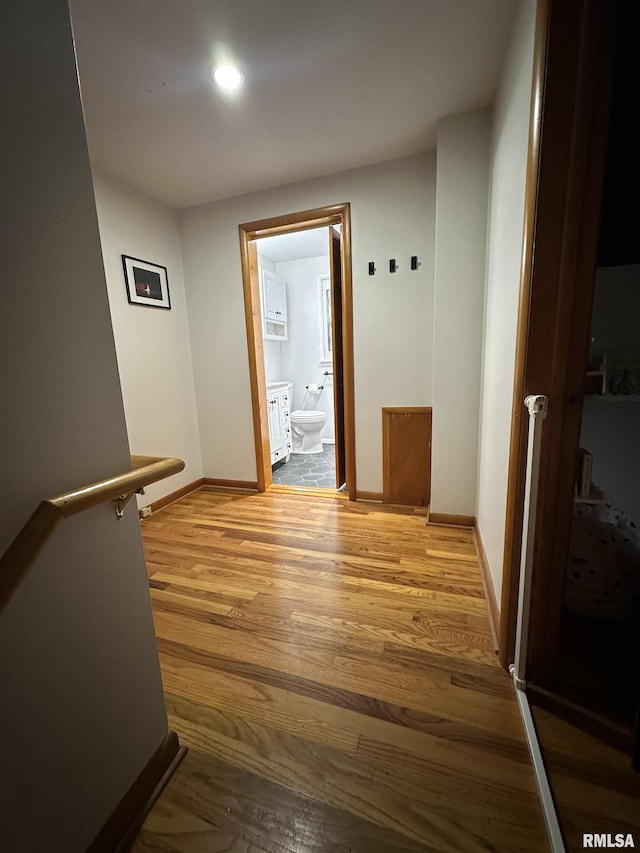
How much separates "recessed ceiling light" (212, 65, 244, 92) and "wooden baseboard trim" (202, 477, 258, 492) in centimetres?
259

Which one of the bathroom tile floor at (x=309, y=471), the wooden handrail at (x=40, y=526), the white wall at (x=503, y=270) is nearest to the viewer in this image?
the wooden handrail at (x=40, y=526)

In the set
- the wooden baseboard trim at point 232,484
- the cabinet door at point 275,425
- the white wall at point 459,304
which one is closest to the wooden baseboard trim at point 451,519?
the white wall at point 459,304

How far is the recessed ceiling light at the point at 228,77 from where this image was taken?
1466 mm

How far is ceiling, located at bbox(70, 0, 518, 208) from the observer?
1.25 m

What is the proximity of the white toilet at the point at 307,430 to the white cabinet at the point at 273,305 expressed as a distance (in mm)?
1073

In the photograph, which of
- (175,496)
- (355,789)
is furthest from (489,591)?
(175,496)

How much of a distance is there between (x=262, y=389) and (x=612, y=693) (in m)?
2.68

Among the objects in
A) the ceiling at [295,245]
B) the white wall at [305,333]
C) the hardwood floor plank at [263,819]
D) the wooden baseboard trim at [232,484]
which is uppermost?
the ceiling at [295,245]

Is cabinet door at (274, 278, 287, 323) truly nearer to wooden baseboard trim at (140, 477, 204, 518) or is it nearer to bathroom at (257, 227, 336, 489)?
bathroom at (257, 227, 336, 489)

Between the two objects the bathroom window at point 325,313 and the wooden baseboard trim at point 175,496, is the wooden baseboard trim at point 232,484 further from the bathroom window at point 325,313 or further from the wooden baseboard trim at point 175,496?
the bathroom window at point 325,313

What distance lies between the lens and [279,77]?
152 centimetres

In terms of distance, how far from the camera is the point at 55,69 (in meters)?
0.65

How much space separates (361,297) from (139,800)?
8.47 feet

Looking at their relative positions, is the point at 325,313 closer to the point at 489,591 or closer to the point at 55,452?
the point at 489,591
